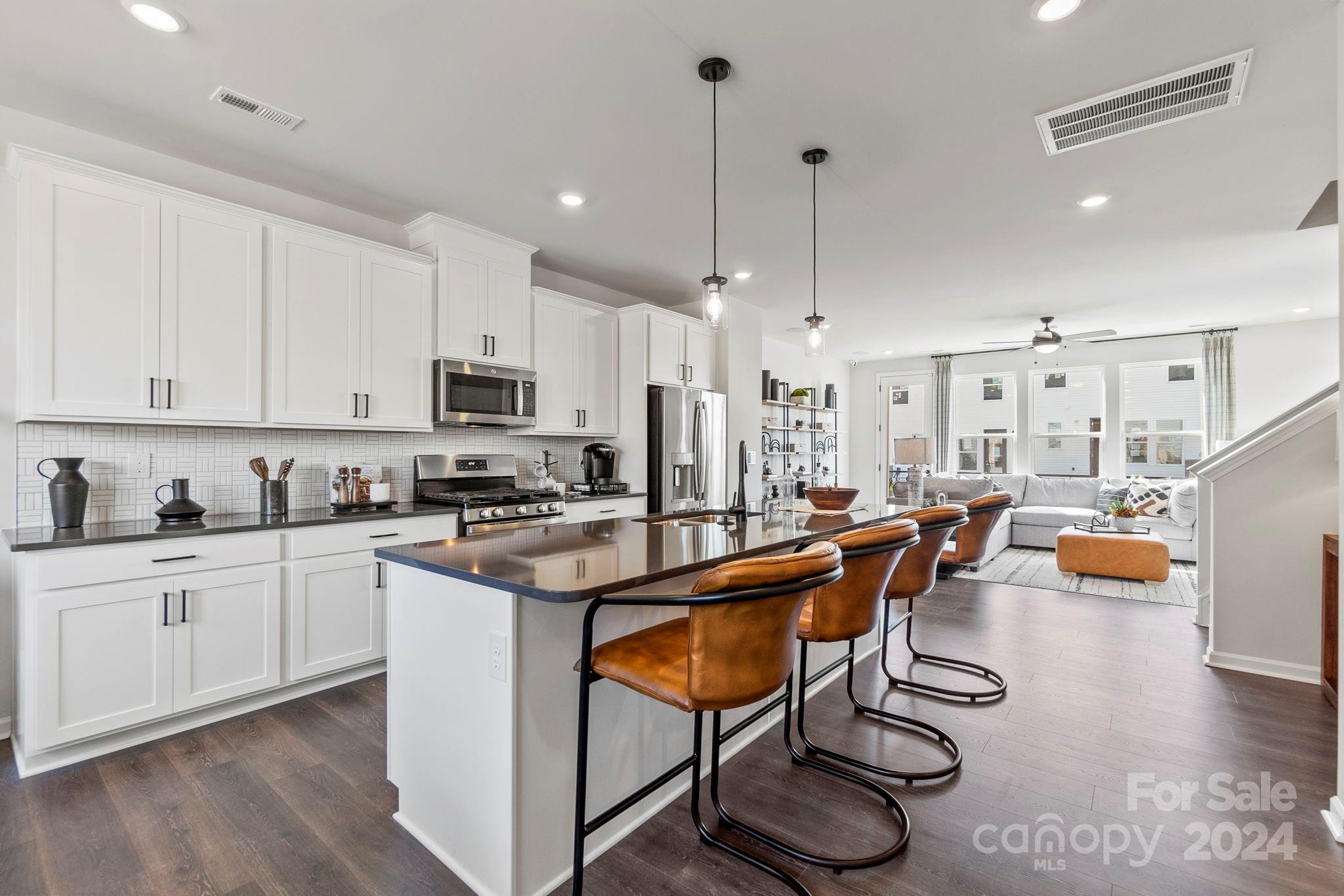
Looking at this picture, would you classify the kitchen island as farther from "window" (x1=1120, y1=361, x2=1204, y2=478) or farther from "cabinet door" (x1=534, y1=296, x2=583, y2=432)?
"window" (x1=1120, y1=361, x2=1204, y2=478)

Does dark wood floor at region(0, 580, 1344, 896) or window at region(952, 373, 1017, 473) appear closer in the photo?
dark wood floor at region(0, 580, 1344, 896)

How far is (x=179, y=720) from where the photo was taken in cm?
266

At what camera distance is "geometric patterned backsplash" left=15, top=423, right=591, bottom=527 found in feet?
8.95

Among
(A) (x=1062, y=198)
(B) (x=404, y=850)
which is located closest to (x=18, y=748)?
(B) (x=404, y=850)

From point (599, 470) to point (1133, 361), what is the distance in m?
7.45

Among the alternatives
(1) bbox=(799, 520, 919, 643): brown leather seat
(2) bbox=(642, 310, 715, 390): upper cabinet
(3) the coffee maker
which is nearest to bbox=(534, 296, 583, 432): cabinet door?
(3) the coffee maker

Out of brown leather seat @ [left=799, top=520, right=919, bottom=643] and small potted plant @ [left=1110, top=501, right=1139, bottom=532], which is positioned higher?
brown leather seat @ [left=799, top=520, right=919, bottom=643]

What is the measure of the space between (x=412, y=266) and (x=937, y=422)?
8.06m

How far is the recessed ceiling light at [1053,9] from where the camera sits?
1.93 meters

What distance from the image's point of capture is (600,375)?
5035mm

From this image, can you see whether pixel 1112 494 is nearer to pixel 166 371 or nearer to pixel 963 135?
pixel 963 135

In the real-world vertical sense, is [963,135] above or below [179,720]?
above

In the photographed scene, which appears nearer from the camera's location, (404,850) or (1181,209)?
(404,850)

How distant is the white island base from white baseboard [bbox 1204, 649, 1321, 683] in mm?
3432
